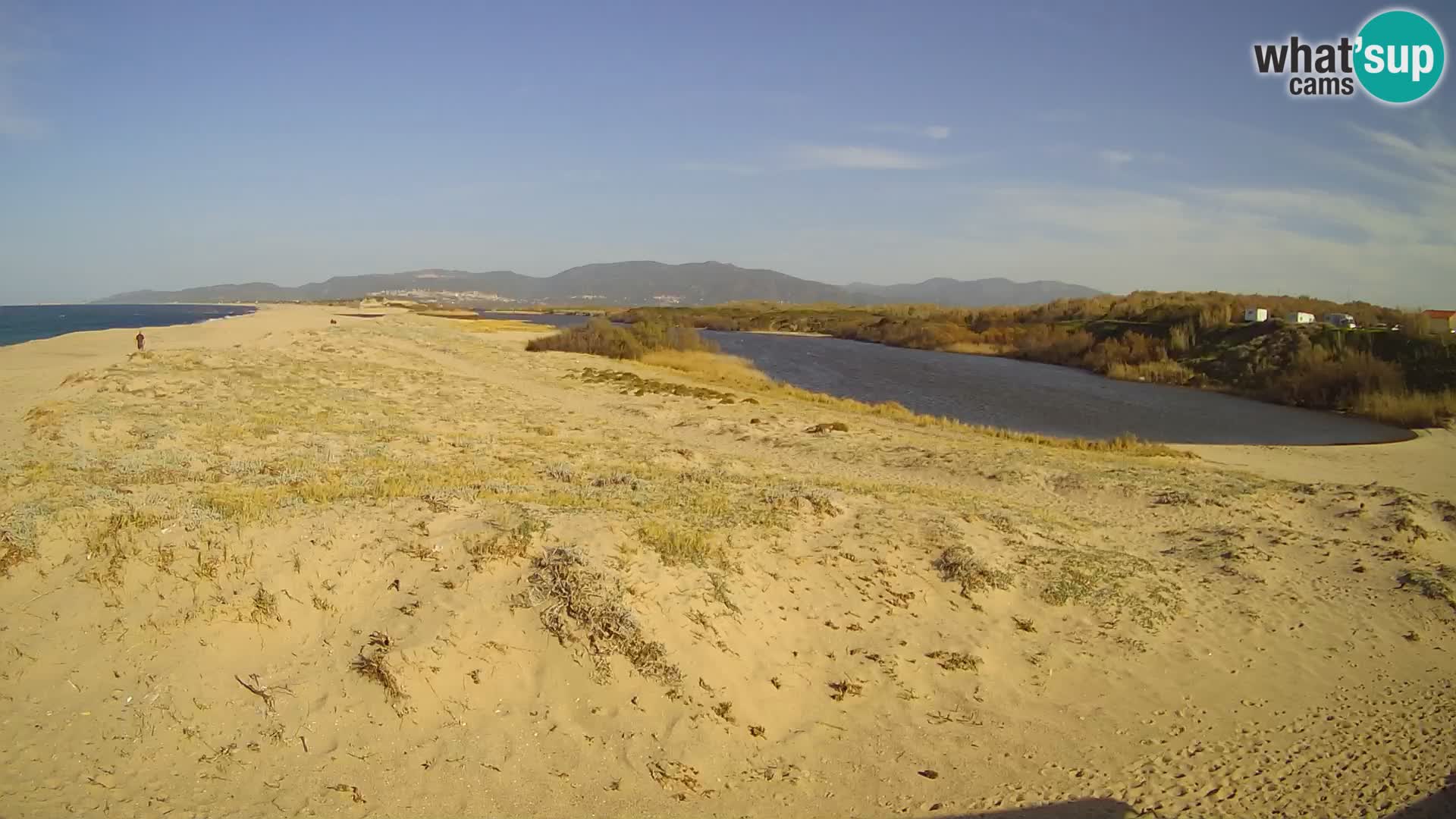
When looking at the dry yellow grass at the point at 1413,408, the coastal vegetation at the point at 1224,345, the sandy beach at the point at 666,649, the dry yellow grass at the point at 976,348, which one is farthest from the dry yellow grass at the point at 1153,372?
the sandy beach at the point at 666,649

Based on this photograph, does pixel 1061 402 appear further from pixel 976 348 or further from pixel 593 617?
pixel 593 617

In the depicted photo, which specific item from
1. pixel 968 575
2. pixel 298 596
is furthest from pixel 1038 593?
pixel 298 596

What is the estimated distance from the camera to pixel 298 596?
6.93 meters

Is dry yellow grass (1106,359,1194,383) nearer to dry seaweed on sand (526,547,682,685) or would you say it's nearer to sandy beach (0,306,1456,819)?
sandy beach (0,306,1456,819)

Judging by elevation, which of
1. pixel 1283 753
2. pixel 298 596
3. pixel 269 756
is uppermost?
pixel 298 596

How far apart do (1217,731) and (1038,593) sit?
95.3 inches

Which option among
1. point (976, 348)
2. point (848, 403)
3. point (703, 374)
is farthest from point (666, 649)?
point (976, 348)

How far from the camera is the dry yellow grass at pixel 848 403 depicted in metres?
24.6

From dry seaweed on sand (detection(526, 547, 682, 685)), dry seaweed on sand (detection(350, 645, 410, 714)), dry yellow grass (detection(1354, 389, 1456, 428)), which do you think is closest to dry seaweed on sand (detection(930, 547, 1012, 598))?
dry seaweed on sand (detection(526, 547, 682, 685))

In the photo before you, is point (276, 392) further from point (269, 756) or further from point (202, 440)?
point (269, 756)

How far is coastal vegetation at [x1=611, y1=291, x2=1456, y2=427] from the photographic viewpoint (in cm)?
3534

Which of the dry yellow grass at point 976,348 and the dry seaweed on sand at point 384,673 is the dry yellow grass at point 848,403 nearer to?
the dry seaweed on sand at point 384,673

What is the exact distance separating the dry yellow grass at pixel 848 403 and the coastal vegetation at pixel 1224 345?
8562mm

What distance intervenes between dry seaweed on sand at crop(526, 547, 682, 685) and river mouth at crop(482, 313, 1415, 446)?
26.6 m
